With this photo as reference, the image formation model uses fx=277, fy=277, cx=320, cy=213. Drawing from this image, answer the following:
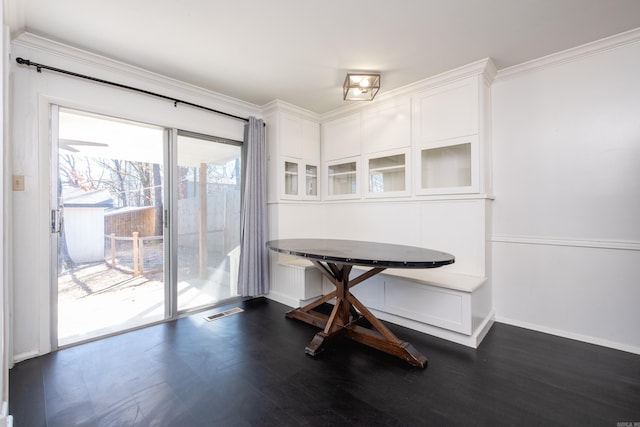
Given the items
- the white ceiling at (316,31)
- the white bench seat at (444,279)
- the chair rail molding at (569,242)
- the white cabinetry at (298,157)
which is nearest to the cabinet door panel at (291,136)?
the white cabinetry at (298,157)

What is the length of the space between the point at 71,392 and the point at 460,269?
3126mm

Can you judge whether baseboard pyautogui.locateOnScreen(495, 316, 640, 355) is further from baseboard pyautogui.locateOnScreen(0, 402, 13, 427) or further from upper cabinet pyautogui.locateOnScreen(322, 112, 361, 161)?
baseboard pyautogui.locateOnScreen(0, 402, 13, 427)

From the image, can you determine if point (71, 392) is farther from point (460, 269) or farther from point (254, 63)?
point (460, 269)

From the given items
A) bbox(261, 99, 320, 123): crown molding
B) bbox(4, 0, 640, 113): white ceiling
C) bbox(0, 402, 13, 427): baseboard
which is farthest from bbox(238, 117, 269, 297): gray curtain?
bbox(0, 402, 13, 427): baseboard

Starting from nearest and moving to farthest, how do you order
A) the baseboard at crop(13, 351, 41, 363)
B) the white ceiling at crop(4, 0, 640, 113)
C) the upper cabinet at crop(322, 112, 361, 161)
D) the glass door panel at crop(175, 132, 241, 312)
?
the white ceiling at crop(4, 0, 640, 113) < the baseboard at crop(13, 351, 41, 363) < the glass door panel at crop(175, 132, 241, 312) < the upper cabinet at crop(322, 112, 361, 161)

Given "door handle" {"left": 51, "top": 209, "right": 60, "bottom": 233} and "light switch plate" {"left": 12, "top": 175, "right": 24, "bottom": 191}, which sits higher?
"light switch plate" {"left": 12, "top": 175, "right": 24, "bottom": 191}

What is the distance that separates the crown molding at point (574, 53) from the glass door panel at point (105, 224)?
3.53 metres

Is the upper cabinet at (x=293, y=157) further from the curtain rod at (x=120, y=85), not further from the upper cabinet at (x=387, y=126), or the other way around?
the upper cabinet at (x=387, y=126)

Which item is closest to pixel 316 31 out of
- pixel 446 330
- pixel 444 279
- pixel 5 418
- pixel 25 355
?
pixel 444 279

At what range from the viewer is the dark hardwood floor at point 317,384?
1513mm

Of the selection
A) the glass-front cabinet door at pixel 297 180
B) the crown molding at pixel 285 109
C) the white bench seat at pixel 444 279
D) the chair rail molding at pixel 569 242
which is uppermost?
the crown molding at pixel 285 109

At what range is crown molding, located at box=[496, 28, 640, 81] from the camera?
7.05 feet

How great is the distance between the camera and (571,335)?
2367 mm

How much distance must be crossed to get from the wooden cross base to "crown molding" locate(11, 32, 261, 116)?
2274 millimetres
